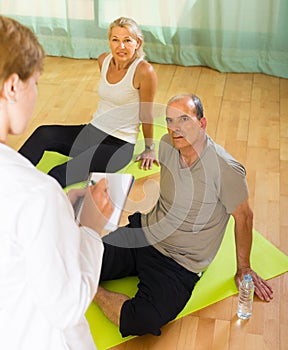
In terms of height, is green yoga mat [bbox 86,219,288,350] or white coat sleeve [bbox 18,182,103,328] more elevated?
white coat sleeve [bbox 18,182,103,328]

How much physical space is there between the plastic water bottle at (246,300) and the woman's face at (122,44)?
124cm

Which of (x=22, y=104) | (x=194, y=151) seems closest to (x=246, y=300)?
(x=194, y=151)

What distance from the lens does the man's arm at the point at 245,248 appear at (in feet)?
7.44

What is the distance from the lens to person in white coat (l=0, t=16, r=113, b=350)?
3.52ft

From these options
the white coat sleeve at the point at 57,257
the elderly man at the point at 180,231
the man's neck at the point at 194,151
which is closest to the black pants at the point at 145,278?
the elderly man at the point at 180,231

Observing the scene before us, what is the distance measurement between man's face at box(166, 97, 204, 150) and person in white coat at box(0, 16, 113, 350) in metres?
1.03

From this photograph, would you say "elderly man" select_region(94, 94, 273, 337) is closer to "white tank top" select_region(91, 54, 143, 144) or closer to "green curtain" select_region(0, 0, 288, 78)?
"white tank top" select_region(91, 54, 143, 144)

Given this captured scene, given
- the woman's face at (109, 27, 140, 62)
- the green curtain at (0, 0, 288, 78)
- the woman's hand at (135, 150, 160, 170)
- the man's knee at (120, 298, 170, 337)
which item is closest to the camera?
the man's knee at (120, 298, 170, 337)

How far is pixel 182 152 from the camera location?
2.27 meters

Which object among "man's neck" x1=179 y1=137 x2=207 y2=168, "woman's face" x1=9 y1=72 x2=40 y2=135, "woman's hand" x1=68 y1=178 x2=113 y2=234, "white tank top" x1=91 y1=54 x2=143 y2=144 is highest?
"woman's face" x1=9 y1=72 x2=40 y2=135

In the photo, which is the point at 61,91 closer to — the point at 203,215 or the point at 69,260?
the point at 203,215

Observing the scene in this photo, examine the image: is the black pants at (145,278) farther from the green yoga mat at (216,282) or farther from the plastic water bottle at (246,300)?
the plastic water bottle at (246,300)

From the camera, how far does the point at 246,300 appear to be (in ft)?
7.65

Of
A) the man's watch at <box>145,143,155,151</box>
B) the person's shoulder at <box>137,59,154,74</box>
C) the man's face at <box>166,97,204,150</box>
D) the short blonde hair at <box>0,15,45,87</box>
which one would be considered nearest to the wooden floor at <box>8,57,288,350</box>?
the man's watch at <box>145,143,155,151</box>
